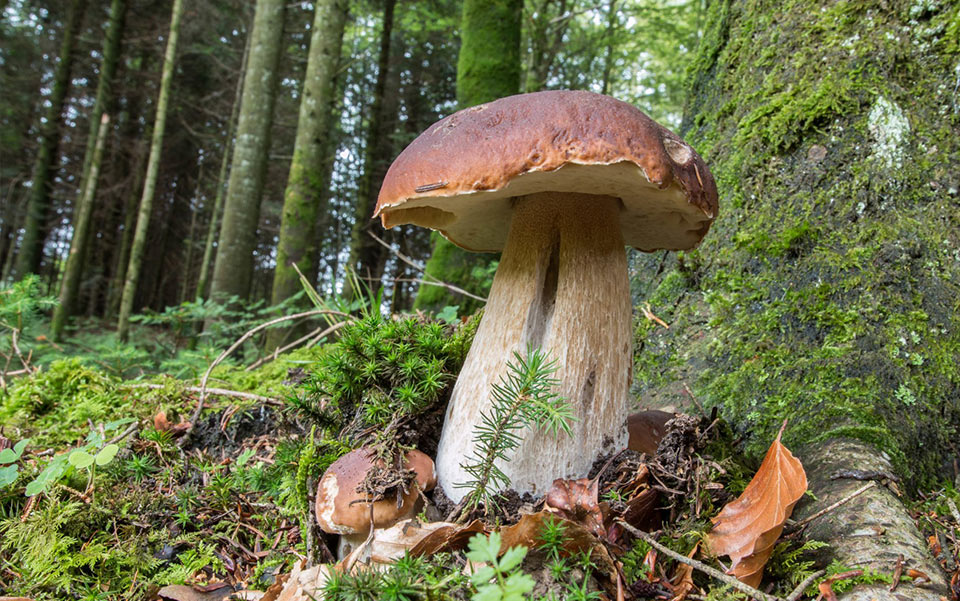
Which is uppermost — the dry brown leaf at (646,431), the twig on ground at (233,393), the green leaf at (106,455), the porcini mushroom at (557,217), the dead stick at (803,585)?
the porcini mushroom at (557,217)

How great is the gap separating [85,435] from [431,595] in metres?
1.88

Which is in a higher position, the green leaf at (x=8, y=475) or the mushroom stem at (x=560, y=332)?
the mushroom stem at (x=560, y=332)

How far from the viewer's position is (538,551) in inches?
48.4

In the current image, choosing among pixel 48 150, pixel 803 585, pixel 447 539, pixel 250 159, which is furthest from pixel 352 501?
pixel 48 150

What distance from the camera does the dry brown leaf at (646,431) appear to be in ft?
5.77

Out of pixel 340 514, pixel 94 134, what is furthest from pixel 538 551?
pixel 94 134

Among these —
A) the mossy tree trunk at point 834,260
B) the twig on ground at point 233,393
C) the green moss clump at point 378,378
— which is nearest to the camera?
A: the green moss clump at point 378,378

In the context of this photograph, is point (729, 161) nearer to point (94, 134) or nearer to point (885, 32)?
point (885, 32)

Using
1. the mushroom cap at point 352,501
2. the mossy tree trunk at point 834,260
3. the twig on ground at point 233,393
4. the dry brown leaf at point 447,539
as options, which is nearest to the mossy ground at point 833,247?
the mossy tree trunk at point 834,260

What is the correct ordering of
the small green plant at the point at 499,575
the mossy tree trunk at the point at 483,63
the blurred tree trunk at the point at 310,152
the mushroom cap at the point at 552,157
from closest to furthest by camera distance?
the small green plant at the point at 499,575 < the mushroom cap at the point at 552,157 < the mossy tree trunk at the point at 483,63 < the blurred tree trunk at the point at 310,152

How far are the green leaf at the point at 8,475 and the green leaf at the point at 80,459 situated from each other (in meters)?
0.17

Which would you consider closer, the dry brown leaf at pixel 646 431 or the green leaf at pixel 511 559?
the green leaf at pixel 511 559

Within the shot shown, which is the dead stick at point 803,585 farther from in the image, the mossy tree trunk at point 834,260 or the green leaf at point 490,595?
the green leaf at point 490,595

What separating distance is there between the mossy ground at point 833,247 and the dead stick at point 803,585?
2.38 feet
